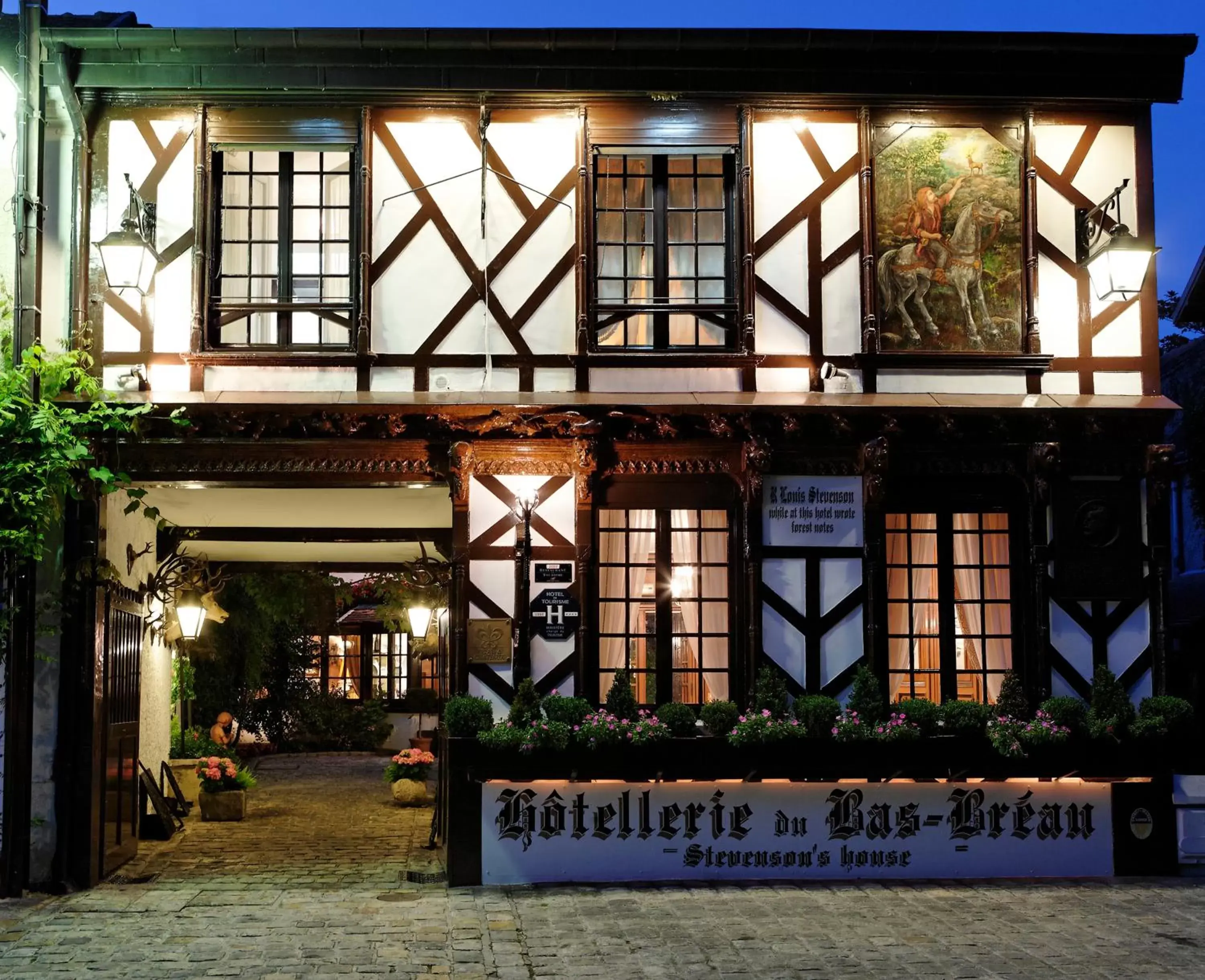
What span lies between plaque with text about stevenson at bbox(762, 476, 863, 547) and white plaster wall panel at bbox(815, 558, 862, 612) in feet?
0.43

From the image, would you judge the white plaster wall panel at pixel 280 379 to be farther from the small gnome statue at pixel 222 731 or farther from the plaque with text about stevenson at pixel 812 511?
the small gnome statue at pixel 222 731

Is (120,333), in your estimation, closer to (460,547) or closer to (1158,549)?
(460,547)

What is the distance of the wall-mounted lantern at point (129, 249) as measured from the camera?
11.1m

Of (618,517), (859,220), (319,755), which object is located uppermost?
(859,220)

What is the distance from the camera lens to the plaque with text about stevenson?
11.7 metres

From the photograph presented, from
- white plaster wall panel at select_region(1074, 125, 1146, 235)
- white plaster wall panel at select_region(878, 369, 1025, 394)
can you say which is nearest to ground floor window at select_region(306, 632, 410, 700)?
white plaster wall panel at select_region(878, 369, 1025, 394)

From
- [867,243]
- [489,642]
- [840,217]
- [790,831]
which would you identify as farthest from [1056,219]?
[489,642]

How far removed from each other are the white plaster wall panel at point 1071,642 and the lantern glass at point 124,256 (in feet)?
25.6

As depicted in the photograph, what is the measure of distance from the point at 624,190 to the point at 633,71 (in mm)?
972

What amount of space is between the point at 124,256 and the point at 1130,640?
28.3ft

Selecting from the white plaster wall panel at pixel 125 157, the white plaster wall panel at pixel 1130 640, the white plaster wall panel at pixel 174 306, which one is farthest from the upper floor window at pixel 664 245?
the white plaster wall panel at pixel 1130 640

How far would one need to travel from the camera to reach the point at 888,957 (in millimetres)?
8562

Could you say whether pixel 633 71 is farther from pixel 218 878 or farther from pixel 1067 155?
pixel 218 878

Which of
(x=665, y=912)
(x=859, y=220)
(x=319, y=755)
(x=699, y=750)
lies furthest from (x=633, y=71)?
(x=319, y=755)
